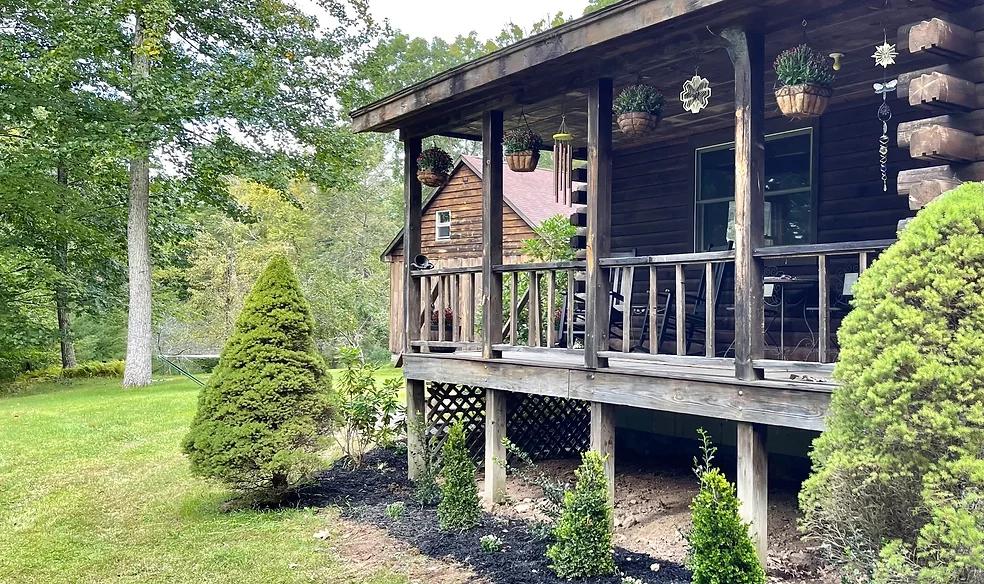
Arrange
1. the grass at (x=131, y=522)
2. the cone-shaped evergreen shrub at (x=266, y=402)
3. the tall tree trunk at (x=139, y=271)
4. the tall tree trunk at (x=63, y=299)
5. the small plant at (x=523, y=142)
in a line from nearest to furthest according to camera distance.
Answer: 1. the grass at (x=131, y=522)
2. the cone-shaped evergreen shrub at (x=266, y=402)
3. the small plant at (x=523, y=142)
4. the tall tree trunk at (x=139, y=271)
5. the tall tree trunk at (x=63, y=299)

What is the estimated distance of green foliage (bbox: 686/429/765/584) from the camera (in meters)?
3.62

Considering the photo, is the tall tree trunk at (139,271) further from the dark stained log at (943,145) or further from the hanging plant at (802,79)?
the dark stained log at (943,145)

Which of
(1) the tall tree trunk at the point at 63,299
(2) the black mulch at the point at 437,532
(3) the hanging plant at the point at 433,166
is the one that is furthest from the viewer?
(1) the tall tree trunk at the point at 63,299

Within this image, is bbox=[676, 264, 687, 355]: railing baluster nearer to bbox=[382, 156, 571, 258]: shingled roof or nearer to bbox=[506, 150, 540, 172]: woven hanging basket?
bbox=[506, 150, 540, 172]: woven hanging basket

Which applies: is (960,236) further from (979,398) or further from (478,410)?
(478,410)

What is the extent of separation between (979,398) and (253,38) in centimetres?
1683

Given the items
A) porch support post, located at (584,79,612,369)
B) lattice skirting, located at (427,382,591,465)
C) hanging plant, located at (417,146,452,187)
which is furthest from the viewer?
lattice skirting, located at (427,382,591,465)

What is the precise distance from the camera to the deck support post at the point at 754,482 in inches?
167

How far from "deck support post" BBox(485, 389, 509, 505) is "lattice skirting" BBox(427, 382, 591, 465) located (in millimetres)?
1146

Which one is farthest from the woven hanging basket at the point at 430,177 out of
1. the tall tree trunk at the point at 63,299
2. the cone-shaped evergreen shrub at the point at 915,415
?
the tall tree trunk at the point at 63,299

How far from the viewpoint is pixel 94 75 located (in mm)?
15406

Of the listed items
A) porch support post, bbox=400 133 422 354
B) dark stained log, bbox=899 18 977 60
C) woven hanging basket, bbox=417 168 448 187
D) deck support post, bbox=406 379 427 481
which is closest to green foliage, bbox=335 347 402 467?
deck support post, bbox=406 379 427 481

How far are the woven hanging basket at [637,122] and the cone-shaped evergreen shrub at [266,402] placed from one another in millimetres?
3106

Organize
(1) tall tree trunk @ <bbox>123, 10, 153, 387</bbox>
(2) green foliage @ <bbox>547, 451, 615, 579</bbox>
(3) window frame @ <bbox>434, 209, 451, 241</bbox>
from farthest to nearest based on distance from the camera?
(3) window frame @ <bbox>434, 209, 451, 241</bbox>, (1) tall tree trunk @ <bbox>123, 10, 153, 387</bbox>, (2) green foliage @ <bbox>547, 451, 615, 579</bbox>
